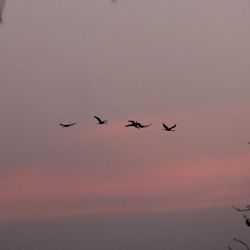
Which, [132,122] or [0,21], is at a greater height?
[0,21]

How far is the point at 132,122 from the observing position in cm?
2731

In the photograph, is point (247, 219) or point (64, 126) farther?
point (64, 126)

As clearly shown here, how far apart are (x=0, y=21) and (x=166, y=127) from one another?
22.6ft

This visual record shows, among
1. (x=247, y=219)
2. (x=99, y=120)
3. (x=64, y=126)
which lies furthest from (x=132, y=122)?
(x=247, y=219)

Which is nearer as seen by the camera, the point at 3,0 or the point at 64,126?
the point at 3,0

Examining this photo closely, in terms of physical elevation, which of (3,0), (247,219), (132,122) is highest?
(3,0)

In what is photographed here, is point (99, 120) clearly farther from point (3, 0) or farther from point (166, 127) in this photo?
point (3, 0)

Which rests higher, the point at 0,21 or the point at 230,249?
the point at 0,21

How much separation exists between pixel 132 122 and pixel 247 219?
5.20 m

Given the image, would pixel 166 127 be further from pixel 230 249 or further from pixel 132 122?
pixel 230 249

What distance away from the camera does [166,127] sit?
91.7ft

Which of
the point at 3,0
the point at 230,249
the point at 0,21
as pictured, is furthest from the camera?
the point at 230,249

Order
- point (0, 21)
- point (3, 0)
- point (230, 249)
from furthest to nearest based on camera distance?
point (230, 249), point (0, 21), point (3, 0)

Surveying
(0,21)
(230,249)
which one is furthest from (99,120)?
(230,249)
